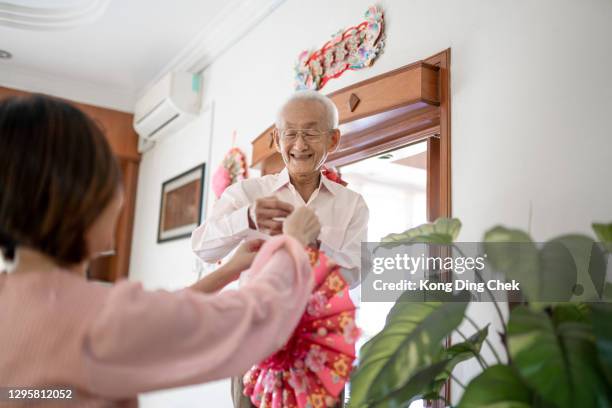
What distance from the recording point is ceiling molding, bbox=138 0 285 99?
3.55 m

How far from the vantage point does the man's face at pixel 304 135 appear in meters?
1.61

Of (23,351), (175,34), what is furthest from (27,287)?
(175,34)

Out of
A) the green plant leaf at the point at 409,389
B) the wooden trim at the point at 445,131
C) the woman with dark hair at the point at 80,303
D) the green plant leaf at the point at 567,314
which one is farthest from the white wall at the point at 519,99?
the woman with dark hair at the point at 80,303

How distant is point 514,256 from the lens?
104 centimetres

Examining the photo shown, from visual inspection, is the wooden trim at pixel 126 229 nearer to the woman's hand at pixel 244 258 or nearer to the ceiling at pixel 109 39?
the ceiling at pixel 109 39

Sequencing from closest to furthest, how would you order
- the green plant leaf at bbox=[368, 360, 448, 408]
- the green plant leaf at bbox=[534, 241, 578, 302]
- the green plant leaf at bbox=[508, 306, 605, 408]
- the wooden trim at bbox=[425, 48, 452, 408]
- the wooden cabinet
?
the green plant leaf at bbox=[508, 306, 605, 408] → the green plant leaf at bbox=[534, 241, 578, 302] → the green plant leaf at bbox=[368, 360, 448, 408] → the wooden trim at bbox=[425, 48, 452, 408] → the wooden cabinet

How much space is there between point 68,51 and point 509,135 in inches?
154

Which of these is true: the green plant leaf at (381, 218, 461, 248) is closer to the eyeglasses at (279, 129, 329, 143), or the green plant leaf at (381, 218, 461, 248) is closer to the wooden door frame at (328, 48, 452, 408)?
the eyeglasses at (279, 129, 329, 143)

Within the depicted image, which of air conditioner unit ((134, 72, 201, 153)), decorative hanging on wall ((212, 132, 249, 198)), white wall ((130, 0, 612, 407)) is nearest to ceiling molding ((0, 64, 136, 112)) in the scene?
air conditioner unit ((134, 72, 201, 153))

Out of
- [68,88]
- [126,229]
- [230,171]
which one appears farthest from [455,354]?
[68,88]

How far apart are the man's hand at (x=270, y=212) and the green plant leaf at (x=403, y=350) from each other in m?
0.34

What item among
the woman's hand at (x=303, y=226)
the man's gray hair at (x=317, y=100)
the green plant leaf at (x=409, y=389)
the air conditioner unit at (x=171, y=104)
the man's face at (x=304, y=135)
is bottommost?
the green plant leaf at (x=409, y=389)

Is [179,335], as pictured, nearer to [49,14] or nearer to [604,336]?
[604,336]

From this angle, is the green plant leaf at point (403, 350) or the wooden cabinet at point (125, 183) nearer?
the green plant leaf at point (403, 350)
